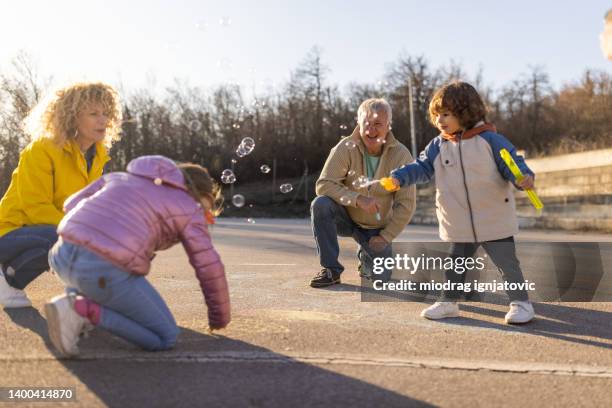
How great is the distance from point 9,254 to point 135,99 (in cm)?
3551

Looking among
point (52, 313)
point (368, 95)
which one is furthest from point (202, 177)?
point (368, 95)

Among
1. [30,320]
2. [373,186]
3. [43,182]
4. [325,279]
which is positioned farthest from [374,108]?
[30,320]

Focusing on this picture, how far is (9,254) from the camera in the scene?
3771 mm

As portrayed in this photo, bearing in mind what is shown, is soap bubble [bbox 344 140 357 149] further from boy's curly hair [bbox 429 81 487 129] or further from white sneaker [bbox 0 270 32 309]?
white sneaker [bbox 0 270 32 309]

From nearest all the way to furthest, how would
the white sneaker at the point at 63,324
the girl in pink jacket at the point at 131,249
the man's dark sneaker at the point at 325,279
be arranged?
the white sneaker at the point at 63,324, the girl in pink jacket at the point at 131,249, the man's dark sneaker at the point at 325,279

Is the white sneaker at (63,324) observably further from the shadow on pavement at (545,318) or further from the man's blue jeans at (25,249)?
the shadow on pavement at (545,318)

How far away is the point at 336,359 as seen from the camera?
104 inches

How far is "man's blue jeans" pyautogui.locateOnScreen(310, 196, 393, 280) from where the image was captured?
479 cm

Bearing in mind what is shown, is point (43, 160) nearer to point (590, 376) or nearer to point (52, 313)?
point (52, 313)

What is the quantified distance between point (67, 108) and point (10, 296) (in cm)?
116

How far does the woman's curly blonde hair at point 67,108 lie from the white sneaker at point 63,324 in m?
1.45

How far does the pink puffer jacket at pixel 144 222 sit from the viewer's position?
267 centimetres

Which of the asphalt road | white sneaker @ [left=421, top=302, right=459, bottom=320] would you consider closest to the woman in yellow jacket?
the asphalt road

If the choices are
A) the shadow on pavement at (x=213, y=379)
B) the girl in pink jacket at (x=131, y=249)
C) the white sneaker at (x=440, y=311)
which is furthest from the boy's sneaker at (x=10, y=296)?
the white sneaker at (x=440, y=311)
